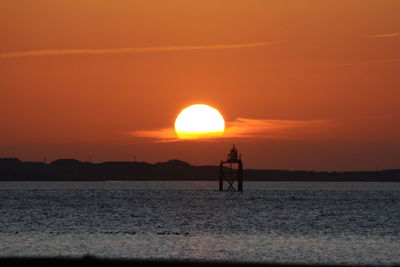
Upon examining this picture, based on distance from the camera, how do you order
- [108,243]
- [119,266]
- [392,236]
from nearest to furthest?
[119,266] → [108,243] → [392,236]

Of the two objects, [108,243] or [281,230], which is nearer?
[108,243]

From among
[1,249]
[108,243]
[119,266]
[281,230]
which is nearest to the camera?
[119,266]

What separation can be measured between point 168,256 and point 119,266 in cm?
2901

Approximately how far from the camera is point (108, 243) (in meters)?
57.3

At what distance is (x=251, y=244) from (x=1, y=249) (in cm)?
1754

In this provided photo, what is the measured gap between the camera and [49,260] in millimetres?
20109

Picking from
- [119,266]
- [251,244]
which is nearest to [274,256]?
[251,244]

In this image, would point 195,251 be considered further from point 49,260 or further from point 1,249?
point 49,260

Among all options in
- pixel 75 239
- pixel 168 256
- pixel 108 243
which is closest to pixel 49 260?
pixel 168 256

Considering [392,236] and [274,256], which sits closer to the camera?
[274,256]

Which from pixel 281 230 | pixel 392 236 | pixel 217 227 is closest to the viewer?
pixel 392 236

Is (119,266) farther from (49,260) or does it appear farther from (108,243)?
(108,243)

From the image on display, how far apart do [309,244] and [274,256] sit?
10.8 m

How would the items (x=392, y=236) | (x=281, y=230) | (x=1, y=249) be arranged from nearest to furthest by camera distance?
(x=1, y=249)
(x=392, y=236)
(x=281, y=230)
